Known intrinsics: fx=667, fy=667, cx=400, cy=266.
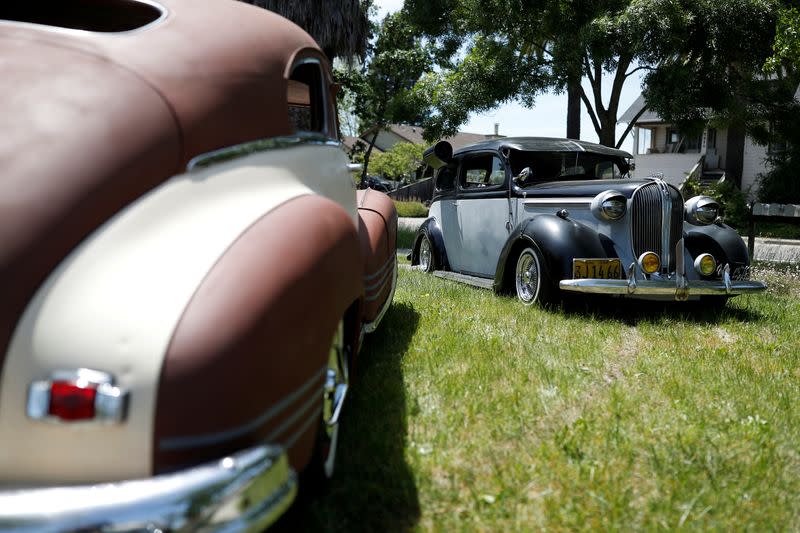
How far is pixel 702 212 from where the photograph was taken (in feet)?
20.0

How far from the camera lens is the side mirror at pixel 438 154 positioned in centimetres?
754

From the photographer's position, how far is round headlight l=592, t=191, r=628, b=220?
5605 millimetres

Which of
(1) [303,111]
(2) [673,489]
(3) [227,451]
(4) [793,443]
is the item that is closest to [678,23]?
(1) [303,111]

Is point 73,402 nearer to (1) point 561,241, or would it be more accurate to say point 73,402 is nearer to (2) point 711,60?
(1) point 561,241

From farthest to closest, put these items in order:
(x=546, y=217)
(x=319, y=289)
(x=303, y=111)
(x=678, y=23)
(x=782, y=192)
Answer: (x=782, y=192) < (x=678, y=23) < (x=546, y=217) < (x=303, y=111) < (x=319, y=289)

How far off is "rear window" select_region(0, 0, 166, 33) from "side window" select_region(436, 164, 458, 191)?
5323 millimetres

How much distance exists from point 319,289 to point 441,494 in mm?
1034

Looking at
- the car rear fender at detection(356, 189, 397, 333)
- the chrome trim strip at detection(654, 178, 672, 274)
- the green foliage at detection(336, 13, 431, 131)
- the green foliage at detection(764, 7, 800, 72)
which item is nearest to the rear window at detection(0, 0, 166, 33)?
the car rear fender at detection(356, 189, 397, 333)

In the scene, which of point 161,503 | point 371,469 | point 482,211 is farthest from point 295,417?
point 482,211

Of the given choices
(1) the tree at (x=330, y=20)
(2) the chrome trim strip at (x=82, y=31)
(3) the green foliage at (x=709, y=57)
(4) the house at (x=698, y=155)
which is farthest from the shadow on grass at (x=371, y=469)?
(4) the house at (x=698, y=155)

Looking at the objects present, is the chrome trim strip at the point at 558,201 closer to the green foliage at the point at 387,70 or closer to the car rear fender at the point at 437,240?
the car rear fender at the point at 437,240

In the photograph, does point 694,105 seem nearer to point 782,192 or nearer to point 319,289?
point 319,289

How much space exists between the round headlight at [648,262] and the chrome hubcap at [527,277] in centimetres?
87

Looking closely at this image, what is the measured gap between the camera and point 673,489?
2.60 meters
